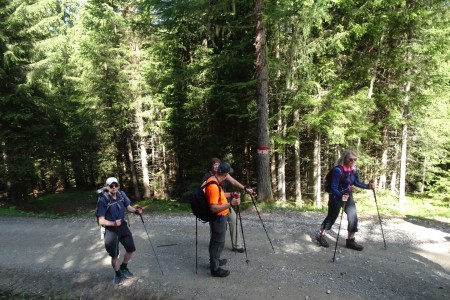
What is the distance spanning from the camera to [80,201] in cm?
2212

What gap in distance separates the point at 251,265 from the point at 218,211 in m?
1.78

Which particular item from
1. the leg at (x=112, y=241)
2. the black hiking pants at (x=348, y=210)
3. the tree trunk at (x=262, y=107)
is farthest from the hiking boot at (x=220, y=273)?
the tree trunk at (x=262, y=107)

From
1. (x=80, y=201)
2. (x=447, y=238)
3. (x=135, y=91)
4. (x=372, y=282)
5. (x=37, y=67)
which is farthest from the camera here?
(x=80, y=201)

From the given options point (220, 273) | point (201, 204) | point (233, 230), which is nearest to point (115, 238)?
point (201, 204)

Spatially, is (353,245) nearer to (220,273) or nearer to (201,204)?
(220,273)

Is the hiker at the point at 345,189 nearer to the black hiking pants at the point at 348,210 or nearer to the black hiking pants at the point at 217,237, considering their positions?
the black hiking pants at the point at 348,210

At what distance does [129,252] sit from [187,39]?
41.9 feet

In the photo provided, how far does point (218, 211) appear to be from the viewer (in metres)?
5.42

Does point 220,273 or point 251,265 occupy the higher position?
point 220,273

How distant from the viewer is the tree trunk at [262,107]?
11398 mm

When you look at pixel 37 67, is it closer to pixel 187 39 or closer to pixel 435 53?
pixel 187 39

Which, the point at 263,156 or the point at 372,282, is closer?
the point at 372,282

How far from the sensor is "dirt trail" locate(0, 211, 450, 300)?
547 cm

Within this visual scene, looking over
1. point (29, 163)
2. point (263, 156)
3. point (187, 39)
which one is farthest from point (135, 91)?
point (263, 156)
